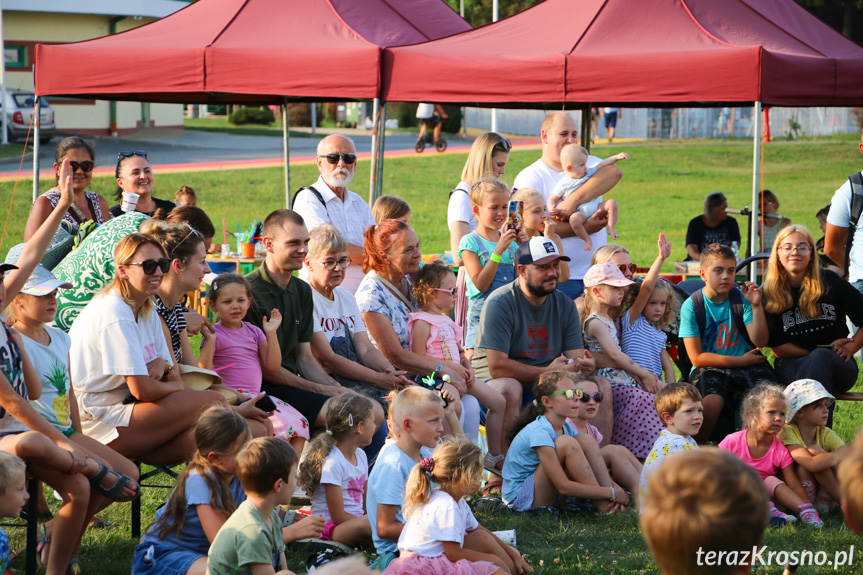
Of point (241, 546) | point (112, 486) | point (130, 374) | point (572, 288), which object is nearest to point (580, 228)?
point (572, 288)

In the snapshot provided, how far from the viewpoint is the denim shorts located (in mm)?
3682

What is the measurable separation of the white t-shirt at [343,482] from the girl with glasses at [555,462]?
91 centimetres

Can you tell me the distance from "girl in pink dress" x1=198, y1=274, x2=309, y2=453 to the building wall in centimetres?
2676

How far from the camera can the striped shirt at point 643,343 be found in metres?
6.27

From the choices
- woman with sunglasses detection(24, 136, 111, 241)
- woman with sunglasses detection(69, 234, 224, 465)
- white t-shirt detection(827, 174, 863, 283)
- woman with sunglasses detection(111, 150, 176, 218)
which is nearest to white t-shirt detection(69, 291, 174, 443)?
woman with sunglasses detection(69, 234, 224, 465)

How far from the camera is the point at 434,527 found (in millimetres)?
3758

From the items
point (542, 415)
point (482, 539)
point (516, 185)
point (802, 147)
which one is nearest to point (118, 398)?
point (482, 539)

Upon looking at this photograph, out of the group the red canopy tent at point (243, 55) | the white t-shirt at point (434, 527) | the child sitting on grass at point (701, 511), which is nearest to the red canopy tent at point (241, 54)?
the red canopy tent at point (243, 55)

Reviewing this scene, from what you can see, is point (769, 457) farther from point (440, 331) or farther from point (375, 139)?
point (375, 139)

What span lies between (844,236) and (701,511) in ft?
19.3

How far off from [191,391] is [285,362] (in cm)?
107

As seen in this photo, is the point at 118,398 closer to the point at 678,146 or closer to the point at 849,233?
the point at 849,233

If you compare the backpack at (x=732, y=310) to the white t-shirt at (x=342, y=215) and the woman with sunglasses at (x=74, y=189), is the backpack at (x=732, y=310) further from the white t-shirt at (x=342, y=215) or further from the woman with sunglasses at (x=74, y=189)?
the woman with sunglasses at (x=74, y=189)

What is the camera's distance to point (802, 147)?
99.6 feet
